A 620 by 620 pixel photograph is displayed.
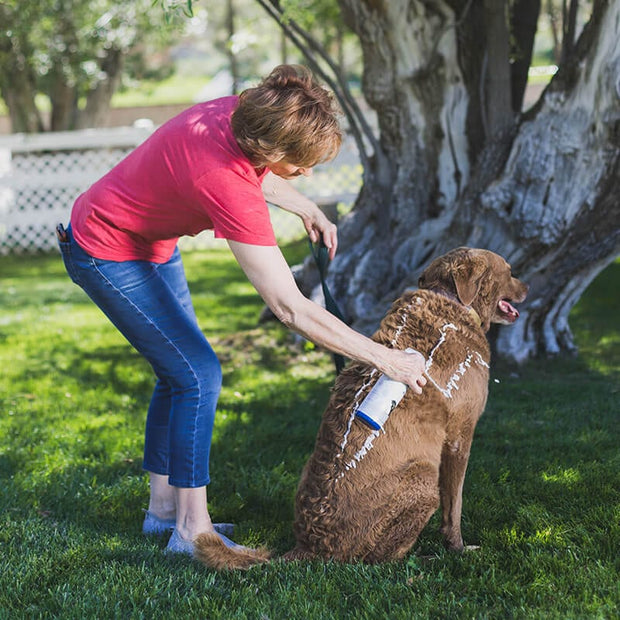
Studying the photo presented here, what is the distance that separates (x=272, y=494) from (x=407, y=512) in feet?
4.13

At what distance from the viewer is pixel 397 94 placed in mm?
6734

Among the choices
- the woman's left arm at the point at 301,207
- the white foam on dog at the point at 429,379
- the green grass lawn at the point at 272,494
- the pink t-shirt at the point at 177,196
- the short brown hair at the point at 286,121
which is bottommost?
the green grass lawn at the point at 272,494

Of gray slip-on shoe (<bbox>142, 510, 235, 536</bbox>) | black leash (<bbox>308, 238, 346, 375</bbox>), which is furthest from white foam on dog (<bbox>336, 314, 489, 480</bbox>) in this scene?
gray slip-on shoe (<bbox>142, 510, 235, 536</bbox>)

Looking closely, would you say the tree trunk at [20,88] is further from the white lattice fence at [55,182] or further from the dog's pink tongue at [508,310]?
the dog's pink tongue at [508,310]

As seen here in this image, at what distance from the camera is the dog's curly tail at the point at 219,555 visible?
3229 mm

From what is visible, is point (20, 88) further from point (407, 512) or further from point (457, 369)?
point (407, 512)

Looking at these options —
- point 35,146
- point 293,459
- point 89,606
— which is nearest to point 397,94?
point 293,459

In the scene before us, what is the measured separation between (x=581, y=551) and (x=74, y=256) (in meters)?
2.50

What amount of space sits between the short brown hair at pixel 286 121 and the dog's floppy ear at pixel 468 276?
Answer: 2.92 ft

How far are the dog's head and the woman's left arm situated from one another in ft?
1.67

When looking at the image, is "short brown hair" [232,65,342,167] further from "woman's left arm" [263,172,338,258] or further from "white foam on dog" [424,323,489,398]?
"white foam on dog" [424,323,489,398]

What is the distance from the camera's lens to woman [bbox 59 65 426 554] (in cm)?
289

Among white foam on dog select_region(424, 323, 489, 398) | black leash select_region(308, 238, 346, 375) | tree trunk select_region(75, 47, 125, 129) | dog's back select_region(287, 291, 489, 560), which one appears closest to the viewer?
dog's back select_region(287, 291, 489, 560)

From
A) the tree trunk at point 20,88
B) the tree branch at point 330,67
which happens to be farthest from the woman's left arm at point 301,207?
the tree trunk at point 20,88
